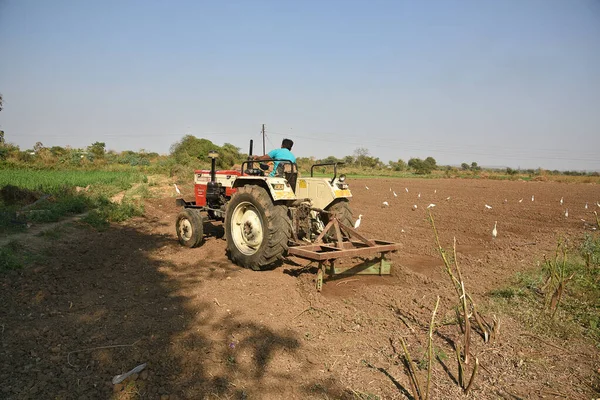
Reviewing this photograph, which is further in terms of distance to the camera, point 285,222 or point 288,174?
point 288,174

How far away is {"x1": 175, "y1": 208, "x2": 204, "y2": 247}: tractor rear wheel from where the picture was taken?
21.3 ft

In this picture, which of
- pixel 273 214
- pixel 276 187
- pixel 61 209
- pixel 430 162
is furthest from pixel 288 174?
pixel 430 162

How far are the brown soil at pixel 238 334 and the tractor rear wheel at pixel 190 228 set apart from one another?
43cm

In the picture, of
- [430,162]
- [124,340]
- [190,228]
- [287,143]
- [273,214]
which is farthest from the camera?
[430,162]

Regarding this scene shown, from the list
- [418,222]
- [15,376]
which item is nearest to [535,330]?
[15,376]

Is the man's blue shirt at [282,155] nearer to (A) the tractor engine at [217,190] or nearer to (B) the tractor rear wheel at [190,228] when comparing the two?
(A) the tractor engine at [217,190]

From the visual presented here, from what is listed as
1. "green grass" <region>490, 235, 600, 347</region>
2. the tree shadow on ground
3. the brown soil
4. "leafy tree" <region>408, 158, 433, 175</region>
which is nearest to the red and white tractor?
the brown soil

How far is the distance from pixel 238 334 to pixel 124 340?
3.11 ft

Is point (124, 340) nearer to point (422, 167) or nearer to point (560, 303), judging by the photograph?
point (560, 303)

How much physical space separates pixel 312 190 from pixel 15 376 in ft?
13.8

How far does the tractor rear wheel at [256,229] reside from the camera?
5.01 meters

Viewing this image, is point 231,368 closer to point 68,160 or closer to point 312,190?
point 312,190

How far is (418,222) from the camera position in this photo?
9914 mm

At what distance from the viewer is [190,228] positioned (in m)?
6.62
